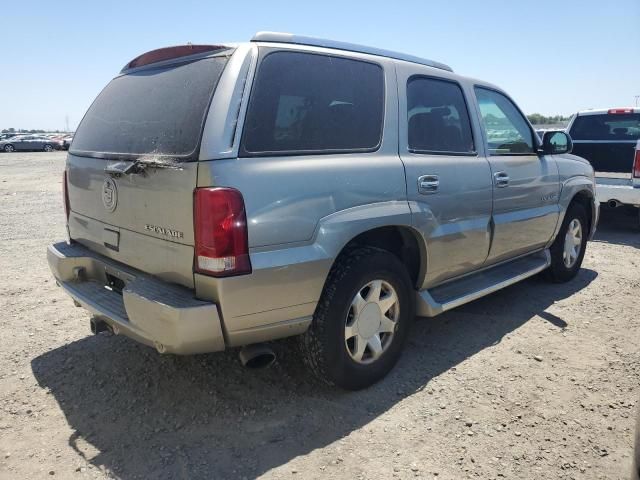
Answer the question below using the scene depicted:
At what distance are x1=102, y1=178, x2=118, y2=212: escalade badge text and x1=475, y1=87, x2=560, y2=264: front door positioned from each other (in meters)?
2.69

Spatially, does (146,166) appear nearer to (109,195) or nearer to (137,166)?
(137,166)

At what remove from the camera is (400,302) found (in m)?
3.28

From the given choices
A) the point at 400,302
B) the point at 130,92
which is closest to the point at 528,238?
the point at 400,302

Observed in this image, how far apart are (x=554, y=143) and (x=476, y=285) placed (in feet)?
5.41

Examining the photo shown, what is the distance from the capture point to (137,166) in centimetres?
264

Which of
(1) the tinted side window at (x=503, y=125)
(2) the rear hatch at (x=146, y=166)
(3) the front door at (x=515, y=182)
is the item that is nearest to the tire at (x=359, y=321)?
(2) the rear hatch at (x=146, y=166)

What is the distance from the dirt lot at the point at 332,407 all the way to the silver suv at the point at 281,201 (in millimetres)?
382

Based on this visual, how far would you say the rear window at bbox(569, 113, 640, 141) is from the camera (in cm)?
821

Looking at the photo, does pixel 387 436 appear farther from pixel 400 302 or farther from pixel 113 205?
pixel 113 205

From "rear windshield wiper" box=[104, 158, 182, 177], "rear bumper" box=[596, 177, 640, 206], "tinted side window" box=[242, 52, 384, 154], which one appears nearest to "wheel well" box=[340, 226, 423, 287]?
"tinted side window" box=[242, 52, 384, 154]

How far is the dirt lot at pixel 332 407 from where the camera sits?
2516 mm

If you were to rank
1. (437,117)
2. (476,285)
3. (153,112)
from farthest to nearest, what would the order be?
1. (476,285)
2. (437,117)
3. (153,112)

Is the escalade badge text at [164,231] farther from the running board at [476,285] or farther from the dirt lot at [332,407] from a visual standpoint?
the running board at [476,285]

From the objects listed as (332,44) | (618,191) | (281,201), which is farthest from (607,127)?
(281,201)
